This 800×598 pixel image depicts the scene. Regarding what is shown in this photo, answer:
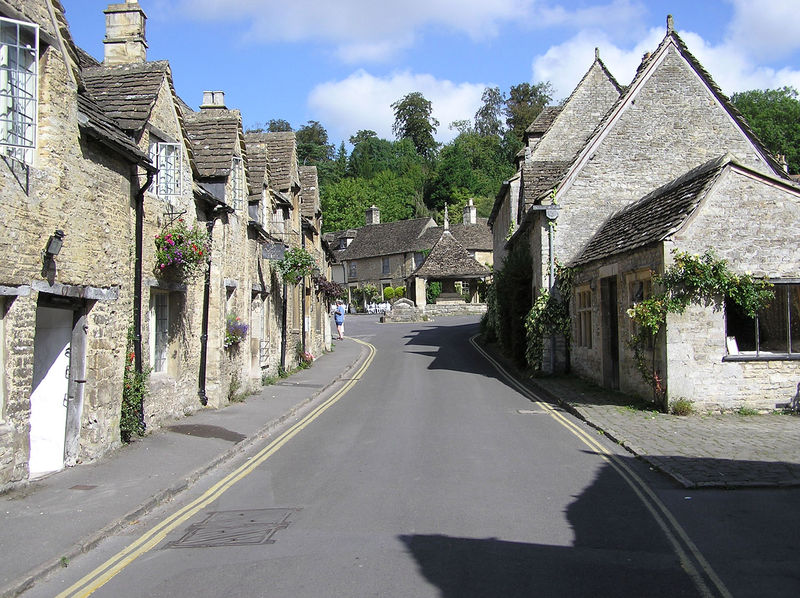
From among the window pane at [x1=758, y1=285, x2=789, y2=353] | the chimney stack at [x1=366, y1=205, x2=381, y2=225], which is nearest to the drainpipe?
the window pane at [x1=758, y1=285, x2=789, y2=353]

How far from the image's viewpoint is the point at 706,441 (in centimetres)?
1157

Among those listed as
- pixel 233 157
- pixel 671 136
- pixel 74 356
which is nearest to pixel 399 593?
pixel 74 356

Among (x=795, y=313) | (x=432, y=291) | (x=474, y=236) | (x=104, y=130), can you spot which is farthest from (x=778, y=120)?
(x=104, y=130)

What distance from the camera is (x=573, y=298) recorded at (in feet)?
71.4

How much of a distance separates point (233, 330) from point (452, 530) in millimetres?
11106

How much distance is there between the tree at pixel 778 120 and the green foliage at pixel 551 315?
48.6 metres

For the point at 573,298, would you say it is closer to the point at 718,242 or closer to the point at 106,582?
the point at 718,242

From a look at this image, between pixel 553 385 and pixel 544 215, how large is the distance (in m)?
5.75

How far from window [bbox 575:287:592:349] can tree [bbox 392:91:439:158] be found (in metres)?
95.9

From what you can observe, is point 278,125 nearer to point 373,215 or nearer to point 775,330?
point 373,215

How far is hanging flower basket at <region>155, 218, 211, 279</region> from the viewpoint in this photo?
13.1 m

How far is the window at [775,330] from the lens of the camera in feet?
47.7

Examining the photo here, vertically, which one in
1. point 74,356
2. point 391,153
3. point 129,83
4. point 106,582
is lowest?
point 106,582

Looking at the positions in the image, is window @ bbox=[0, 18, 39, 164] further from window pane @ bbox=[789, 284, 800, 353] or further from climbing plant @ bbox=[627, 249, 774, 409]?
window pane @ bbox=[789, 284, 800, 353]
